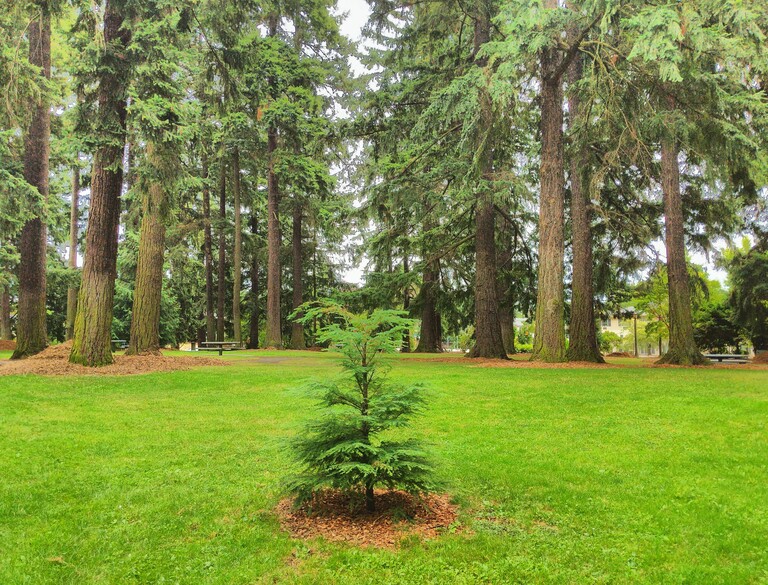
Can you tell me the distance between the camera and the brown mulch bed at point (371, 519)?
361 centimetres

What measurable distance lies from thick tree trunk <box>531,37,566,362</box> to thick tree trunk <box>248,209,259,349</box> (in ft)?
57.4

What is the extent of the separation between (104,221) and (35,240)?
4.36m

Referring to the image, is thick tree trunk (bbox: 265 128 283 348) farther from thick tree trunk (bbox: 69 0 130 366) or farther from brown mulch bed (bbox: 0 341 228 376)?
thick tree trunk (bbox: 69 0 130 366)

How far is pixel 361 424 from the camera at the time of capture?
12.2ft

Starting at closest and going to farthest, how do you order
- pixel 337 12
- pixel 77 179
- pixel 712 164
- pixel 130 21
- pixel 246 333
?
pixel 130 21 < pixel 712 164 < pixel 77 179 < pixel 337 12 < pixel 246 333

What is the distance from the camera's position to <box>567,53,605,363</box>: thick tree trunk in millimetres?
14305

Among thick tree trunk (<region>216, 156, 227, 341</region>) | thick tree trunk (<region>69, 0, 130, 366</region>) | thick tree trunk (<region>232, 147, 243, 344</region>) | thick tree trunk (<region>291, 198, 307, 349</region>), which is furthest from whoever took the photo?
thick tree trunk (<region>216, 156, 227, 341</region>)

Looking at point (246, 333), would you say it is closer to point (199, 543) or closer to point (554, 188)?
point (554, 188)

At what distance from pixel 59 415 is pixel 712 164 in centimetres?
1491

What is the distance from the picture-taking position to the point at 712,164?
1312 cm

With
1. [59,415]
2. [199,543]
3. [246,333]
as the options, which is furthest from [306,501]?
[246,333]

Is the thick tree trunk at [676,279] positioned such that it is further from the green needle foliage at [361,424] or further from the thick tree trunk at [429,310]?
the green needle foliage at [361,424]

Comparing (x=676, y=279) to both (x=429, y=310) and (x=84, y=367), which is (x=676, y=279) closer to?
(x=429, y=310)

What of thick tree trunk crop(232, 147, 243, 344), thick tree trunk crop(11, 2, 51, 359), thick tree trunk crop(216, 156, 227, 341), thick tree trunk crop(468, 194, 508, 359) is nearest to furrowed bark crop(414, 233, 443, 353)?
thick tree trunk crop(468, 194, 508, 359)
